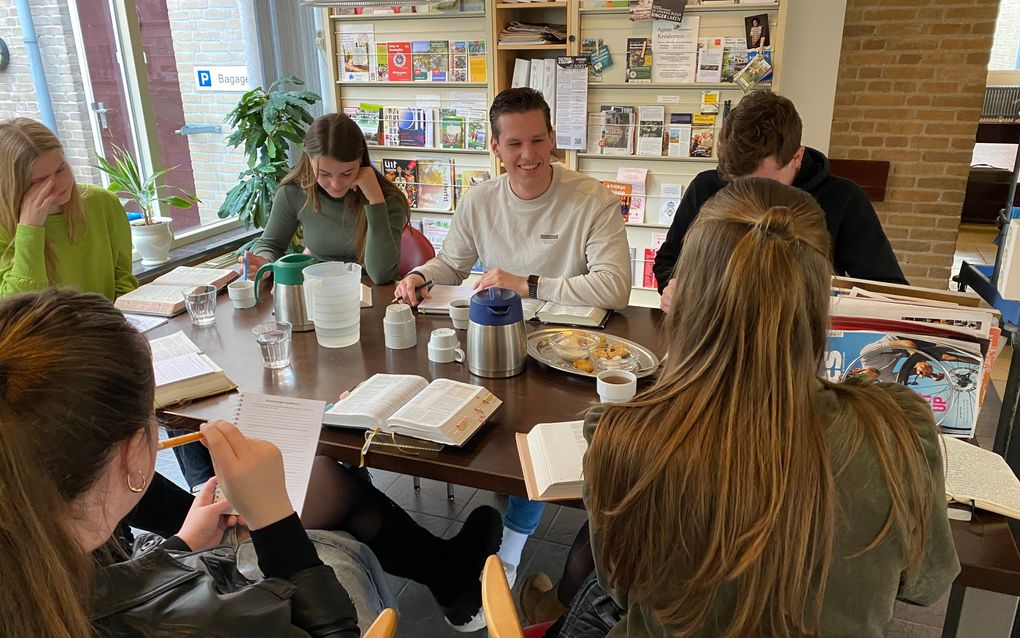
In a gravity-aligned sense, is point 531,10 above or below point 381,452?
above

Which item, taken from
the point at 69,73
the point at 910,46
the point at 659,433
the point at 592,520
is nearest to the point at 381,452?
the point at 592,520

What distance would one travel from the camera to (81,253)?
2174 millimetres

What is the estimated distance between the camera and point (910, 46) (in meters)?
4.16

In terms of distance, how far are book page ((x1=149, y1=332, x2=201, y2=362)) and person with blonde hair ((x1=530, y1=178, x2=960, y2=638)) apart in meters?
1.21

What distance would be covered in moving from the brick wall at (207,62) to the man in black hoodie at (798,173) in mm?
2795

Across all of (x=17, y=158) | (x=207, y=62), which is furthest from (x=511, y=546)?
(x=207, y=62)

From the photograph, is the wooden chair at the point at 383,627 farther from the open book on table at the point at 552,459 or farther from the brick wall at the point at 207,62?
the brick wall at the point at 207,62

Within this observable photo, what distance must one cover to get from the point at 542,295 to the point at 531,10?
2316 mm

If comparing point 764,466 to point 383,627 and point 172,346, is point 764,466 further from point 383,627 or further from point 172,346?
point 172,346

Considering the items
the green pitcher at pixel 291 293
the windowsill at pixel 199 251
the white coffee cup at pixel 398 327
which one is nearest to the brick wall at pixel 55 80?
the windowsill at pixel 199 251

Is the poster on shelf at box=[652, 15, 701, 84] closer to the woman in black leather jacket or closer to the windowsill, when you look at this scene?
the windowsill

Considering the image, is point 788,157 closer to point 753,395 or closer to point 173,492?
point 753,395

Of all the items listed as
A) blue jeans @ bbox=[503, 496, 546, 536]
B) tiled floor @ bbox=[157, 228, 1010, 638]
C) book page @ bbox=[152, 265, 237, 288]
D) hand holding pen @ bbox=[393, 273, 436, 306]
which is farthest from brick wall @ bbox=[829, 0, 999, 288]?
book page @ bbox=[152, 265, 237, 288]

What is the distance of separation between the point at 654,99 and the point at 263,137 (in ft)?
6.58
